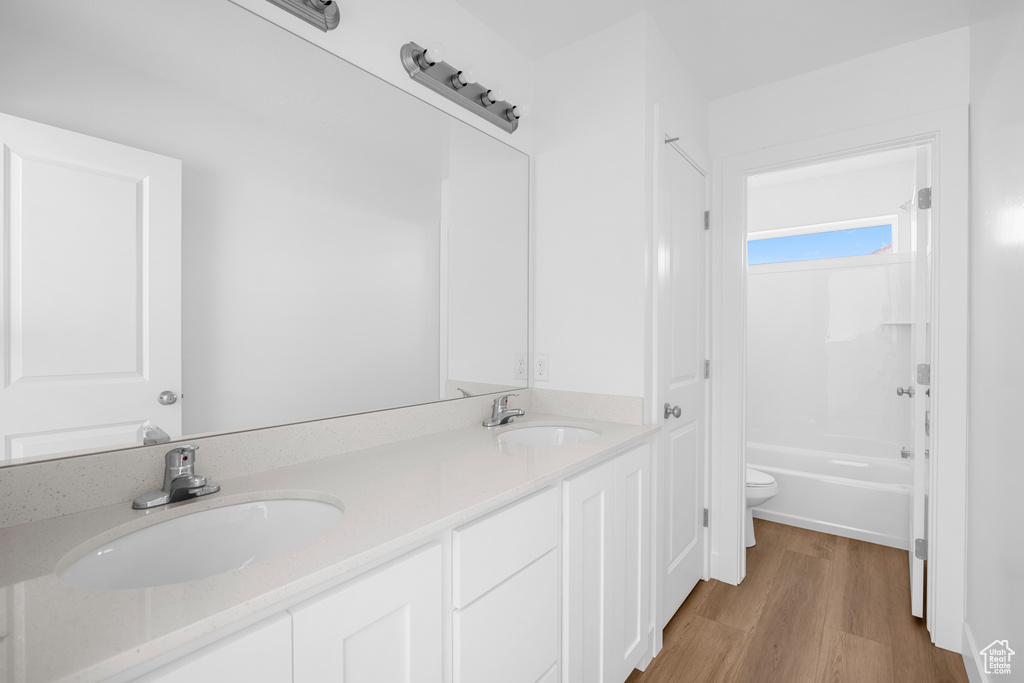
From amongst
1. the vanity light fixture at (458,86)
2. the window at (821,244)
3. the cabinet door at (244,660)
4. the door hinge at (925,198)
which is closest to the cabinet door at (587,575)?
the cabinet door at (244,660)

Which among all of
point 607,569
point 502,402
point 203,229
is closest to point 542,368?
point 502,402

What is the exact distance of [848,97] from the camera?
2029 millimetres

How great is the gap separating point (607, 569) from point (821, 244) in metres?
3.14

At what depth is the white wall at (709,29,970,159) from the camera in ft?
6.01

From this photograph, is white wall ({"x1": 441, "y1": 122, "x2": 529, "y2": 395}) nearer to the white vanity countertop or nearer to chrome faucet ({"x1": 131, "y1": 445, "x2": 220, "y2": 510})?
the white vanity countertop

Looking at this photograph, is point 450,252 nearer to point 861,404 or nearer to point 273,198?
point 273,198

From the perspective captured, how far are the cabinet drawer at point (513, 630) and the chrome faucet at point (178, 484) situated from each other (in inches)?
23.4

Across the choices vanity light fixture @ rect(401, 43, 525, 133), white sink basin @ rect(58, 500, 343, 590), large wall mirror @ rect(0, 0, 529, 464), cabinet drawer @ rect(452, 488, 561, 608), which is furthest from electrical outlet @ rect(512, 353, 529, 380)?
white sink basin @ rect(58, 500, 343, 590)

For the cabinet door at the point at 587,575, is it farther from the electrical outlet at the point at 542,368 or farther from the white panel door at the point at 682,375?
the electrical outlet at the point at 542,368

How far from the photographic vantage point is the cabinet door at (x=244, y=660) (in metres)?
0.54

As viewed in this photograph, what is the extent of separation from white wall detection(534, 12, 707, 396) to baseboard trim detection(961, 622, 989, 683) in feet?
4.51

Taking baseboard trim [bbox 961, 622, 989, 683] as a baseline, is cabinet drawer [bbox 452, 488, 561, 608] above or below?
above

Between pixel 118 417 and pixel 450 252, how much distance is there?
1.08 m

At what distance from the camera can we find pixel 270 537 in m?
0.98
